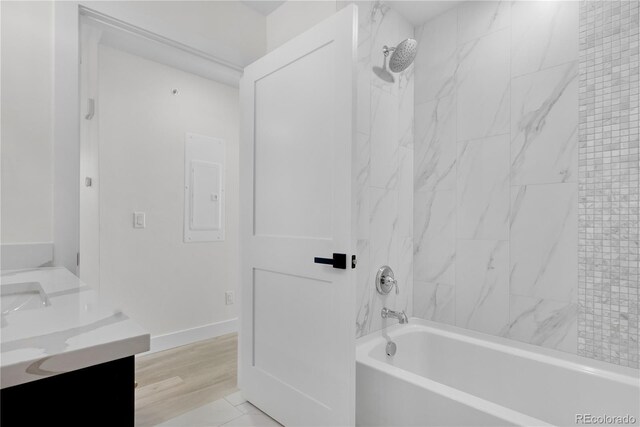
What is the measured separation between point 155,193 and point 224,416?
68.8 inches

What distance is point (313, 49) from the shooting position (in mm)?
1618

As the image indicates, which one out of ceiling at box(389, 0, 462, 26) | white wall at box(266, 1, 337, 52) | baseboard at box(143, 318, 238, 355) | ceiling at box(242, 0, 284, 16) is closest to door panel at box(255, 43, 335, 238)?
white wall at box(266, 1, 337, 52)

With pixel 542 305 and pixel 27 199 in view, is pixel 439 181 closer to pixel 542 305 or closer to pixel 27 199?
pixel 542 305

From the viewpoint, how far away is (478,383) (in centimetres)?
177

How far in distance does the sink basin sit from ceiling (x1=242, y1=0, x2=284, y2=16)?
192 centimetres

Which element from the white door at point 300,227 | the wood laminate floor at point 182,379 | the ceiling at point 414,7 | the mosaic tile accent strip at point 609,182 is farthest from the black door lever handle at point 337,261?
the ceiling at point 414,7

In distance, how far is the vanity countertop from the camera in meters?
0.49

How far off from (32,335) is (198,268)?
8.32ft

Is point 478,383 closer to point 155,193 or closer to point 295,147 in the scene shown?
point 295,147

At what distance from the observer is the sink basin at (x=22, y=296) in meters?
0.92

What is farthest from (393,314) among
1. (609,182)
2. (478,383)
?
(609,182)

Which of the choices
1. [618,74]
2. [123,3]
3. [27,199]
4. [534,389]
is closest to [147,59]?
[123,3]

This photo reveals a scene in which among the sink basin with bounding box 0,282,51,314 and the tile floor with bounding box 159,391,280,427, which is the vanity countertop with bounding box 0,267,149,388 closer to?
the sink basin with bounding box 0,282,51,314

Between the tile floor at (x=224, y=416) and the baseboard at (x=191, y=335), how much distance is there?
0.98 m
